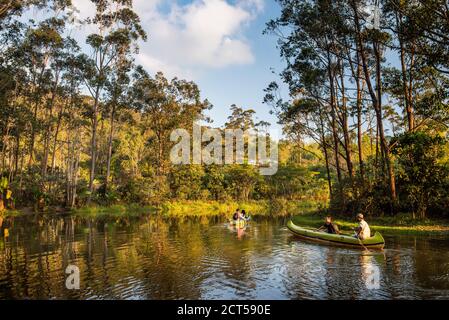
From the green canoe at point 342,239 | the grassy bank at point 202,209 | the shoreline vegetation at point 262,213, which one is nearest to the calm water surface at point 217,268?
the green canoe at point 342,239

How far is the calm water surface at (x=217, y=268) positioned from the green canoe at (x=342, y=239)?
0.43m

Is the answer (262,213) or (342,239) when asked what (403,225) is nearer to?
(342,239)

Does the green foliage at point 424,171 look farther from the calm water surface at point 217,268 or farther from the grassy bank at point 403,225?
the calm water surface at point 217,268

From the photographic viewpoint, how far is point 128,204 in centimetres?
4034

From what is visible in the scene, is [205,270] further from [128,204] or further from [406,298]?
[128,204]

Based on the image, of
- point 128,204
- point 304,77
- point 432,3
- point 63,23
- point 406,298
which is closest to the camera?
point 406,298

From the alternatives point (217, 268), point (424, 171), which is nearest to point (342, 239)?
point (217, 268)

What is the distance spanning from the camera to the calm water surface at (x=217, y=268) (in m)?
8.62

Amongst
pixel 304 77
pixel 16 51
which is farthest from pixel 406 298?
pixel 16 51

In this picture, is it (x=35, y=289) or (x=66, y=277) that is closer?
(x=35, y=289)

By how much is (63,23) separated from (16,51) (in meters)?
6.47

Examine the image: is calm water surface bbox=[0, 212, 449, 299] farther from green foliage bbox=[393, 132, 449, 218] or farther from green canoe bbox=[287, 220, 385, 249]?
green foliage bbox=[393, 132, 449, 218]

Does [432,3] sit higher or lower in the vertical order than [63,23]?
lower

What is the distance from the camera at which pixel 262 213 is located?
40.8 meters
